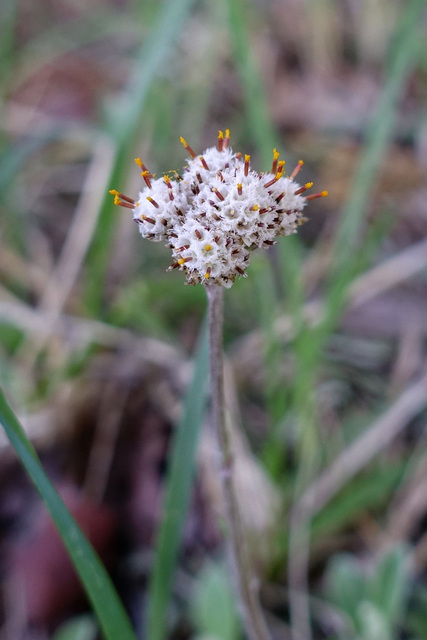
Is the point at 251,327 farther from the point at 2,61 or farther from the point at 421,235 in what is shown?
the point at 2,61

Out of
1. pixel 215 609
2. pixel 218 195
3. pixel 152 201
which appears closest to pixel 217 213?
pixel 218 195

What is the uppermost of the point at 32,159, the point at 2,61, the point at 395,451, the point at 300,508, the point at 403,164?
the point at 2,61

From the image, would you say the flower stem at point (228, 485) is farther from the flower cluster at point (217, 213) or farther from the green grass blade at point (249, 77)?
the green grass blade at point (249, 77)

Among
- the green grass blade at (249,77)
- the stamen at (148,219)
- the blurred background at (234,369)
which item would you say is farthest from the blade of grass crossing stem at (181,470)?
the green grass blade at (249,77)

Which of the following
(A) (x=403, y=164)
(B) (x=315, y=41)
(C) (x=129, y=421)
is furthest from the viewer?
(B) (x=315, y=41)

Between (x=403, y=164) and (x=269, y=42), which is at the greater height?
(x=269, y=42)

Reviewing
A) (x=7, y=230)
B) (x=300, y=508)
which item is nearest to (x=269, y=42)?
(x=7, y=230)

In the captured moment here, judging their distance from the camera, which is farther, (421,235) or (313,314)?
(421,235)

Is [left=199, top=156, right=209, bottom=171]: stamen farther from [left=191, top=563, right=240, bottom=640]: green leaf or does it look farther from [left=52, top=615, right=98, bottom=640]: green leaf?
[left=52, top=615, right=98, bottom=640]: green leaf
